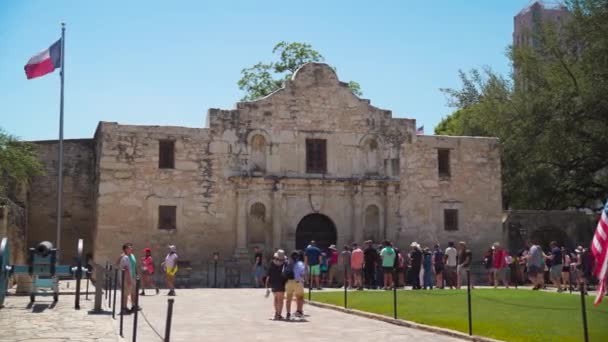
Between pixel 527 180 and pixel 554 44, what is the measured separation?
6.21 m

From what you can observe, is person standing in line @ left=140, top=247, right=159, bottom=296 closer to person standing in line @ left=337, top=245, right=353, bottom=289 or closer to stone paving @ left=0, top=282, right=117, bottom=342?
stone paving @ left=0, top=282, right=117, bottom=342

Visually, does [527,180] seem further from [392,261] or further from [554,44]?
[392,261]

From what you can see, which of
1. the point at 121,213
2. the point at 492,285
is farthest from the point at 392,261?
the point at 121,213

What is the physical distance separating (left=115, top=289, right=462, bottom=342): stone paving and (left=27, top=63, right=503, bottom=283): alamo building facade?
7.14m

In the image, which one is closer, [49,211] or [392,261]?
[392,261]

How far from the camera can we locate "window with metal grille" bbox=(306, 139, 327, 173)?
27.0 metres

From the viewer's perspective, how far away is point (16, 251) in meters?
23.3

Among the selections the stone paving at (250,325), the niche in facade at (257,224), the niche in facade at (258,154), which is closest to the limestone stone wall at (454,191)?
the niche in facade at (257,224)

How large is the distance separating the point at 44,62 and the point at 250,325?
597 inches

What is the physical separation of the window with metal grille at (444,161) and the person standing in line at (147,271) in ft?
39.3

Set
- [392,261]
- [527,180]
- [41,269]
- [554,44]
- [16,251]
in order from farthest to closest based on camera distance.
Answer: [527,180]
[554,44]
[16,251]
[392,261]
[41,269]

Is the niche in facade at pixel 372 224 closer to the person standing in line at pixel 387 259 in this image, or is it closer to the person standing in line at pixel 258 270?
the person standing in line at pixel 258 270

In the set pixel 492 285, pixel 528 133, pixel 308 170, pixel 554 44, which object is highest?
pixel 554 44

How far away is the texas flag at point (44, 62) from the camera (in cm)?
2455
